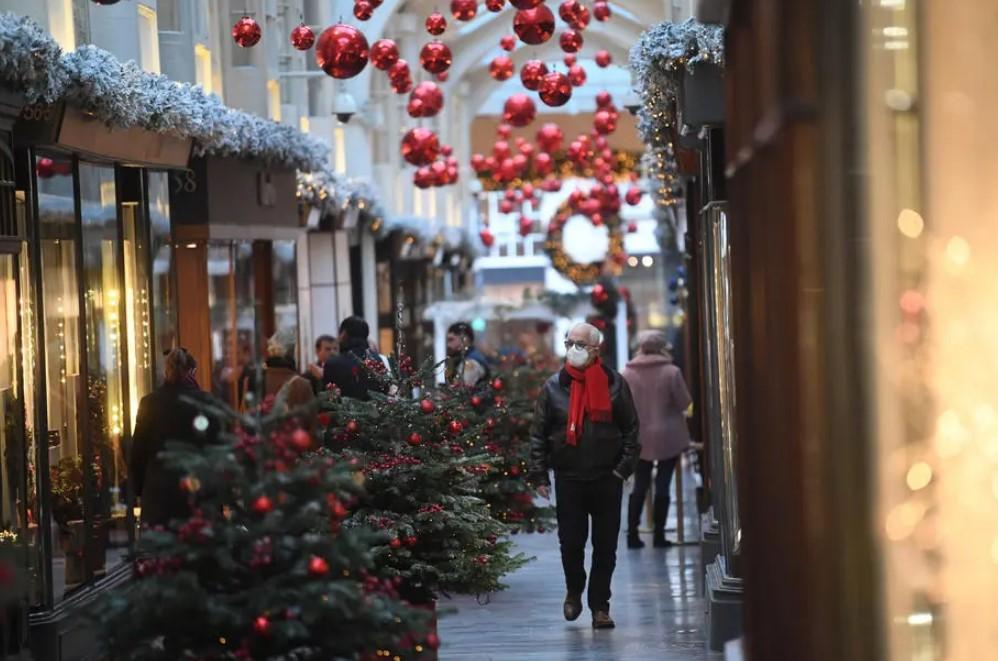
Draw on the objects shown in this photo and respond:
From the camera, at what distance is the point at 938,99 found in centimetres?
429

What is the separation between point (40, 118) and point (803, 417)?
21.4ft

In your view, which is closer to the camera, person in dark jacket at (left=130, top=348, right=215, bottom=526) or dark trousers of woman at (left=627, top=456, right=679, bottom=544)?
person in dark jacket at (left=130, top=348, right=215, bottom=526)

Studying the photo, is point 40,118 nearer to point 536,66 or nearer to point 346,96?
point 536,66

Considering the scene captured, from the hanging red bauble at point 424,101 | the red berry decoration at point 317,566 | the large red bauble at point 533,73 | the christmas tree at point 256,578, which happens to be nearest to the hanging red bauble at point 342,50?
the large red bauble at point 533,73

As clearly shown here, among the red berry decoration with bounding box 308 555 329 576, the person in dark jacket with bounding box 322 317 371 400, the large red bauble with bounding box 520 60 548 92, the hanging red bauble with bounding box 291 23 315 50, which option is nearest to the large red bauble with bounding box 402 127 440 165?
the large red bauble with bounding box 520 60 548 92

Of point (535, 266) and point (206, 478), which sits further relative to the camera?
point (535, 266)

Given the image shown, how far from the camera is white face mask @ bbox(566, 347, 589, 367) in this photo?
1070 cm

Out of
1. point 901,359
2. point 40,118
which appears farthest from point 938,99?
point 40,118

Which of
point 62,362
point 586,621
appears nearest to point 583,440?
point 586,621

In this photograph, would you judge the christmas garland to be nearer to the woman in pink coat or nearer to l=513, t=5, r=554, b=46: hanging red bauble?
l=513, t=5, r=554, b=46: hanging red bauble

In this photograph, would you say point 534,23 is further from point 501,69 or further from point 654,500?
point 501,69

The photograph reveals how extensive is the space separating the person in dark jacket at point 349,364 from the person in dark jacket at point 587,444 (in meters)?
2.59

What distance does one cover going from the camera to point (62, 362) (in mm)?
10930

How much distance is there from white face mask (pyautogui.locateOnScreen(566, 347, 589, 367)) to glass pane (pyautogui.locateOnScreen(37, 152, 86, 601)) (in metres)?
2.83
